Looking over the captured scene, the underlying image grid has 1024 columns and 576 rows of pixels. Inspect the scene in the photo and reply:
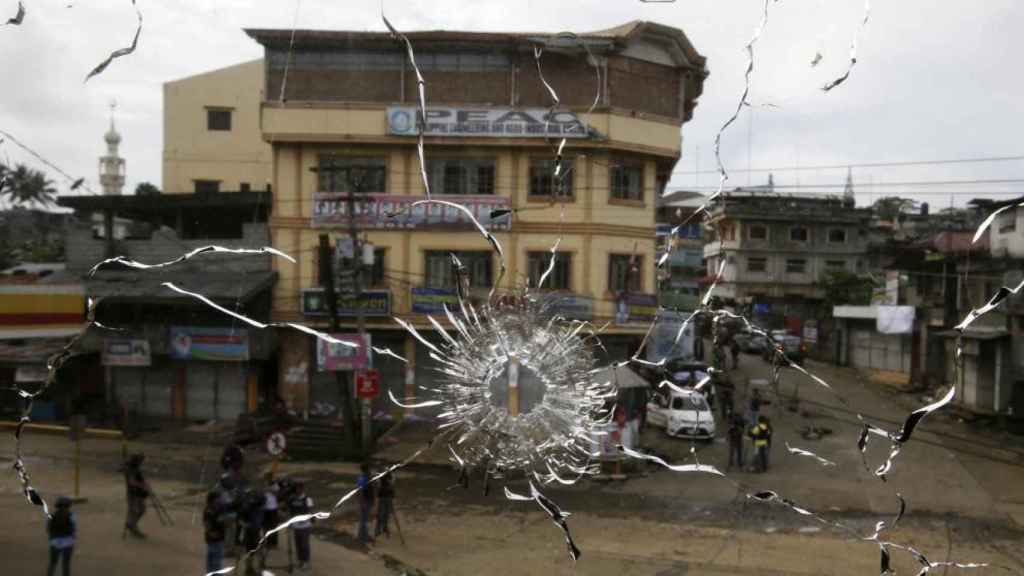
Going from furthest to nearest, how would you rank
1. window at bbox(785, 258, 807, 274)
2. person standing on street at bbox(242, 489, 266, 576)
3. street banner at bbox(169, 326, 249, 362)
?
window at bbox(785, 258, 807, 274) < street banner at bbox(169, 326, 249, 362) < person standing on street at bbox(242, 489, 266, 576)

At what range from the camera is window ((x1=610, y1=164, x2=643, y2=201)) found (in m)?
4.83

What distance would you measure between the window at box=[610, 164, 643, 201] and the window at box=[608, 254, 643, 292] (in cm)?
39

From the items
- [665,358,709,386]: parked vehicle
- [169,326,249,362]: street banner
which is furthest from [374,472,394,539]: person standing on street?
[169,326,249,362]: street banner

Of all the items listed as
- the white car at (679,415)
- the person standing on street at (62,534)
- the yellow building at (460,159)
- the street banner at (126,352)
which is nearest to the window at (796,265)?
the white car at (679,415)

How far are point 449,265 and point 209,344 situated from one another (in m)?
2.61

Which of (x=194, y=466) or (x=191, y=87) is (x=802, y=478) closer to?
(x=194, y=466)

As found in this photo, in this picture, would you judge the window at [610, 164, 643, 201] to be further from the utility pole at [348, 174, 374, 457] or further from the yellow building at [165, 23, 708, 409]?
the utility pole at [348, 174, 374, 457]

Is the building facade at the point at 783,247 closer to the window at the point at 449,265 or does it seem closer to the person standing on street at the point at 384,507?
the window at the point at 449,265

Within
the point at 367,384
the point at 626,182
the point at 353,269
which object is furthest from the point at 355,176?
the point at 626,182

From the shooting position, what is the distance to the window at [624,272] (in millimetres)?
4527

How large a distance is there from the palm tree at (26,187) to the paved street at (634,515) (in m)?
1.55

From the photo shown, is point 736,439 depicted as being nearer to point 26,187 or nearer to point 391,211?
point 391,211

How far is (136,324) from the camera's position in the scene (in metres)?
6.12

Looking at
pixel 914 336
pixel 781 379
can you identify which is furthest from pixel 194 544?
pixel 914 336
